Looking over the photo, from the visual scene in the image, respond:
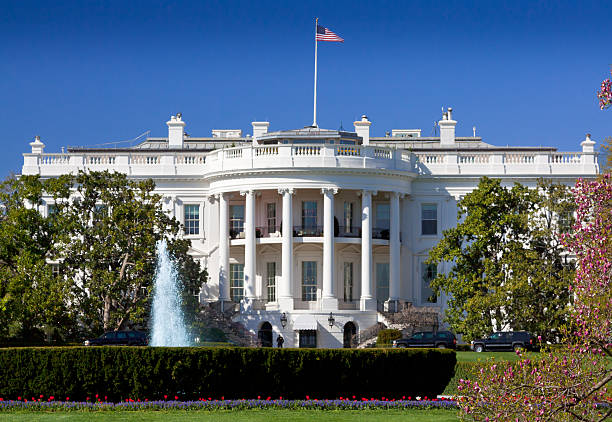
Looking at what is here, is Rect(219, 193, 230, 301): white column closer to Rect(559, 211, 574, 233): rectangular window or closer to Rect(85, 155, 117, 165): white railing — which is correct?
Rect(85, 155, 117, 165): white railing

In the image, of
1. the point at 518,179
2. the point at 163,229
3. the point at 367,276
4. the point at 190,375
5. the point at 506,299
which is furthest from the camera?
the point at 518,179

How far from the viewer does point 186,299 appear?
52.7 metres

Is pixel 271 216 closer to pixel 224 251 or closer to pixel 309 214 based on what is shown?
pixel 309 214

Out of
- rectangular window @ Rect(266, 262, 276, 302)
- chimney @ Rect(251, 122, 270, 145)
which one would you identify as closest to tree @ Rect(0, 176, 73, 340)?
rectangular window @ Rect(266, 262, 276, 302)

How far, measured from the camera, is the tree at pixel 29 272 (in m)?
47.7

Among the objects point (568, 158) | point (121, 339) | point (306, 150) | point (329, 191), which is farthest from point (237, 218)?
point (568, 158)

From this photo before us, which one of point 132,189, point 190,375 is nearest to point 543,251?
point 132,189

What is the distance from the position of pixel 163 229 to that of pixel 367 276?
1106 centimetres

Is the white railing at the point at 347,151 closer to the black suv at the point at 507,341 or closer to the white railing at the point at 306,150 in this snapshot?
the white railing at the point at 306,150

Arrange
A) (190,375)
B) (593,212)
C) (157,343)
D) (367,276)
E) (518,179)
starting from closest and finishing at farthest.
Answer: (593,212)
(190,375)
(157,343)
(367,276)
(518,179)

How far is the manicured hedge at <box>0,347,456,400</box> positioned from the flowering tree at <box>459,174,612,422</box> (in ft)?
45.9

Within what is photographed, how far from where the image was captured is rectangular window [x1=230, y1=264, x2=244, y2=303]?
58938 millimetres

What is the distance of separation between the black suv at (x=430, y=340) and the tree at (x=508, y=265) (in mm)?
598

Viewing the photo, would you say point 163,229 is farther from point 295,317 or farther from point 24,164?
point 24,164
